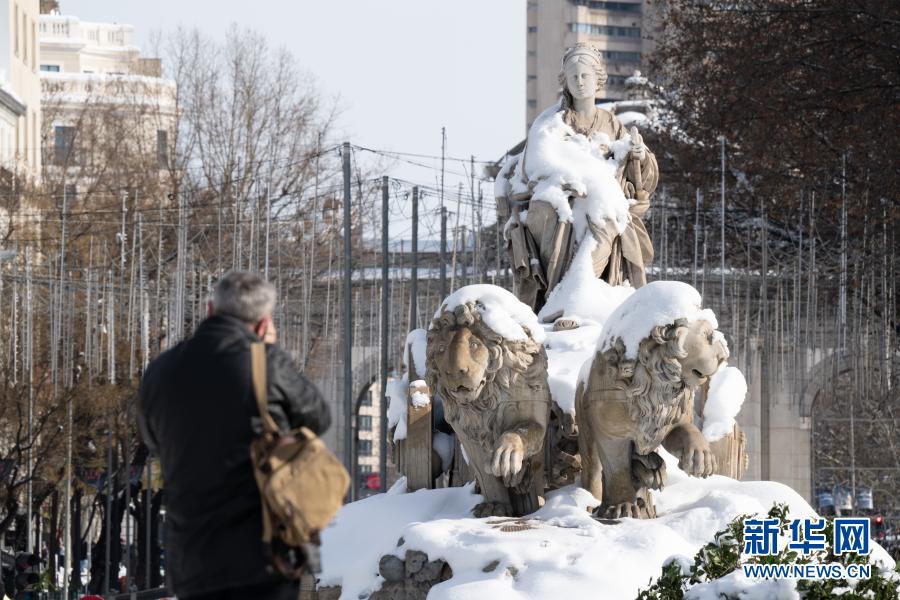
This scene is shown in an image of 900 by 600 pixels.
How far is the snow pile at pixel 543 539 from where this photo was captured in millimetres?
11320

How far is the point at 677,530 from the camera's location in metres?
12.1

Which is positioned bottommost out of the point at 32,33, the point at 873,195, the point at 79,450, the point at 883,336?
the point at 79,450

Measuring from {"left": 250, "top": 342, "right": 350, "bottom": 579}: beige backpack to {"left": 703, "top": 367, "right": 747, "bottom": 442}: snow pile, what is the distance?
22.5 feet

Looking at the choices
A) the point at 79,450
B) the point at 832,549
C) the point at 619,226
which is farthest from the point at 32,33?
the point at 832,549

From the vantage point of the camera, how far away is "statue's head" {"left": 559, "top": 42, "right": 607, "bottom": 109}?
48.2ft

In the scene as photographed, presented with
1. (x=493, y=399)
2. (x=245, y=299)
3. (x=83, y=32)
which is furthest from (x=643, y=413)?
(x=83, y=32)

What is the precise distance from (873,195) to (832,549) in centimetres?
1843

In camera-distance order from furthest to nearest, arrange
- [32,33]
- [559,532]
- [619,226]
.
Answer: [32,33] < [619,226] < [559,532]

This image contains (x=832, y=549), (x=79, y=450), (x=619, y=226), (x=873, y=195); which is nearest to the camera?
(x=832, y=549)

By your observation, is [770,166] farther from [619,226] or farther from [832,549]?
[832,549]

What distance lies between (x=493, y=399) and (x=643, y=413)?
3.00 feet

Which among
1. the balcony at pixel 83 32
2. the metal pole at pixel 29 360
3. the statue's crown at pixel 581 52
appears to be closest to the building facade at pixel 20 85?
the metal pole at pixel 29 360

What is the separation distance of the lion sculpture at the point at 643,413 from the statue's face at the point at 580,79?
291 centimetres

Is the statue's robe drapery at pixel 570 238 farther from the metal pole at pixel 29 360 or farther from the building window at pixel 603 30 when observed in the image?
the building window at pixel 603 30
